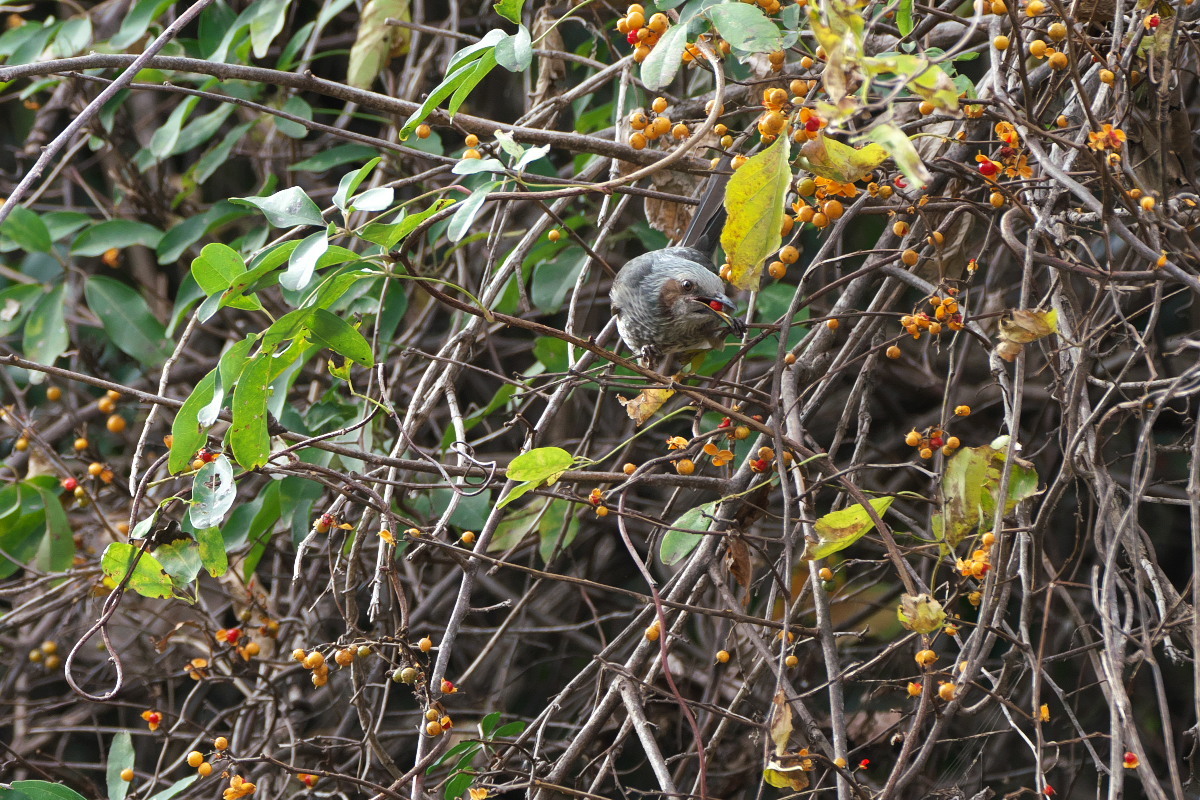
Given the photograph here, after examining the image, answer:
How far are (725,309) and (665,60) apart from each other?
0.89 m

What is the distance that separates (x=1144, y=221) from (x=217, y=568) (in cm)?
178

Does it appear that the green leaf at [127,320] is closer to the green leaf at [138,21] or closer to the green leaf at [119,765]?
the green leaf at [138,21]

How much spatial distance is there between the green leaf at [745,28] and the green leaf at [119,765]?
1925mm

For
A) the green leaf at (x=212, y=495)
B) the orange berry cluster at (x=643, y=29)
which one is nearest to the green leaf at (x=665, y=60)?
the orange berry cluster at (x=643, y=29)

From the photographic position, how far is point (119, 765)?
2.28 m

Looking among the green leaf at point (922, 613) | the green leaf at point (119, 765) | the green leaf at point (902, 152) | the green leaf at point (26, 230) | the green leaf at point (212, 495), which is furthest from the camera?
the green leaf at point (26, 230)

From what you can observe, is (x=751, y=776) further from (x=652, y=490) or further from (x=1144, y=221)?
(x=1144, y=221)

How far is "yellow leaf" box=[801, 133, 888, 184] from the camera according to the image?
1.51m

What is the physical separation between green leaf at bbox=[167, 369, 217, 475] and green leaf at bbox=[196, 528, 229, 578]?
0.80ft

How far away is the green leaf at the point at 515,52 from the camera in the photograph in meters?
1.70

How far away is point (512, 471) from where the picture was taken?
1.62 meters

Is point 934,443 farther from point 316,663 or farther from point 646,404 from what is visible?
point 316,663

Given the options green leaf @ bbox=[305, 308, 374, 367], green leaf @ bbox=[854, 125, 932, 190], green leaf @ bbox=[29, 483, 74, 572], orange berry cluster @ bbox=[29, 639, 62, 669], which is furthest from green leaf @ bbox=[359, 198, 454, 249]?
orange berry cluster @ bbox=[29, 639, 62, 669]

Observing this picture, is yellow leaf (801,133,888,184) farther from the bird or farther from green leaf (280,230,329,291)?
the bird
